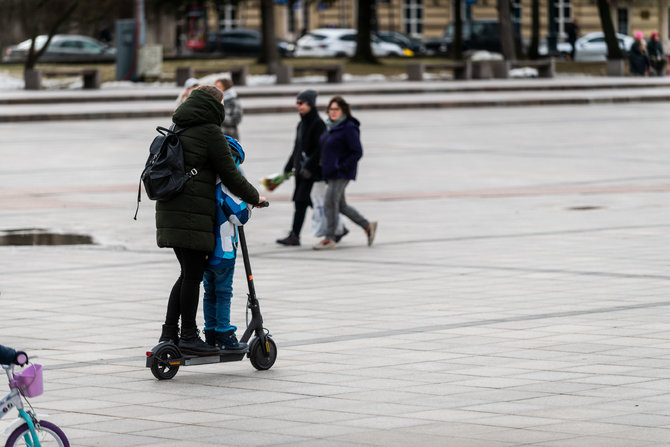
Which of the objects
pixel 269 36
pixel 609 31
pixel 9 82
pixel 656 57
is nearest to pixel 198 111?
pixel 9 82

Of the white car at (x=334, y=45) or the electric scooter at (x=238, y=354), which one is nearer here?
the electric scooter at (x=238, y=354)

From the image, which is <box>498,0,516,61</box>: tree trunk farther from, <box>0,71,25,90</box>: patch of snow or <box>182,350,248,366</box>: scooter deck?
<box>182,350,248,366</box>: scooter deck

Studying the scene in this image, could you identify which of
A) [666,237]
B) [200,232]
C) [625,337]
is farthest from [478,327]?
[666,237]

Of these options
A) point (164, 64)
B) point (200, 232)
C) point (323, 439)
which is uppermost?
point (200, 232)

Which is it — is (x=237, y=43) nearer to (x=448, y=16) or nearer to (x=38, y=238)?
(x=448, y=16)

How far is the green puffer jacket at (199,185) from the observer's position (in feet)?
25.4

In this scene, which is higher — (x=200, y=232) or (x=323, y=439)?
(x=200, y=232)

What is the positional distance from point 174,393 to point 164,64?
44925 millimetres

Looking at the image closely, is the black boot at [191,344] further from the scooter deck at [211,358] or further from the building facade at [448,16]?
the building facade at [448,16]

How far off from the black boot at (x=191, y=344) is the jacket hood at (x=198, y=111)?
3.68 ft

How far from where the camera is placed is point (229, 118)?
15.5 m

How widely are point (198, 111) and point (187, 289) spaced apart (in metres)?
0.97

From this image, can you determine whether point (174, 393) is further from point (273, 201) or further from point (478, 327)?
point (273, 201)

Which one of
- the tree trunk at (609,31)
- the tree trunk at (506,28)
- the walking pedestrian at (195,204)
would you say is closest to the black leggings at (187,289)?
the walking pedestrian at (195,204)
